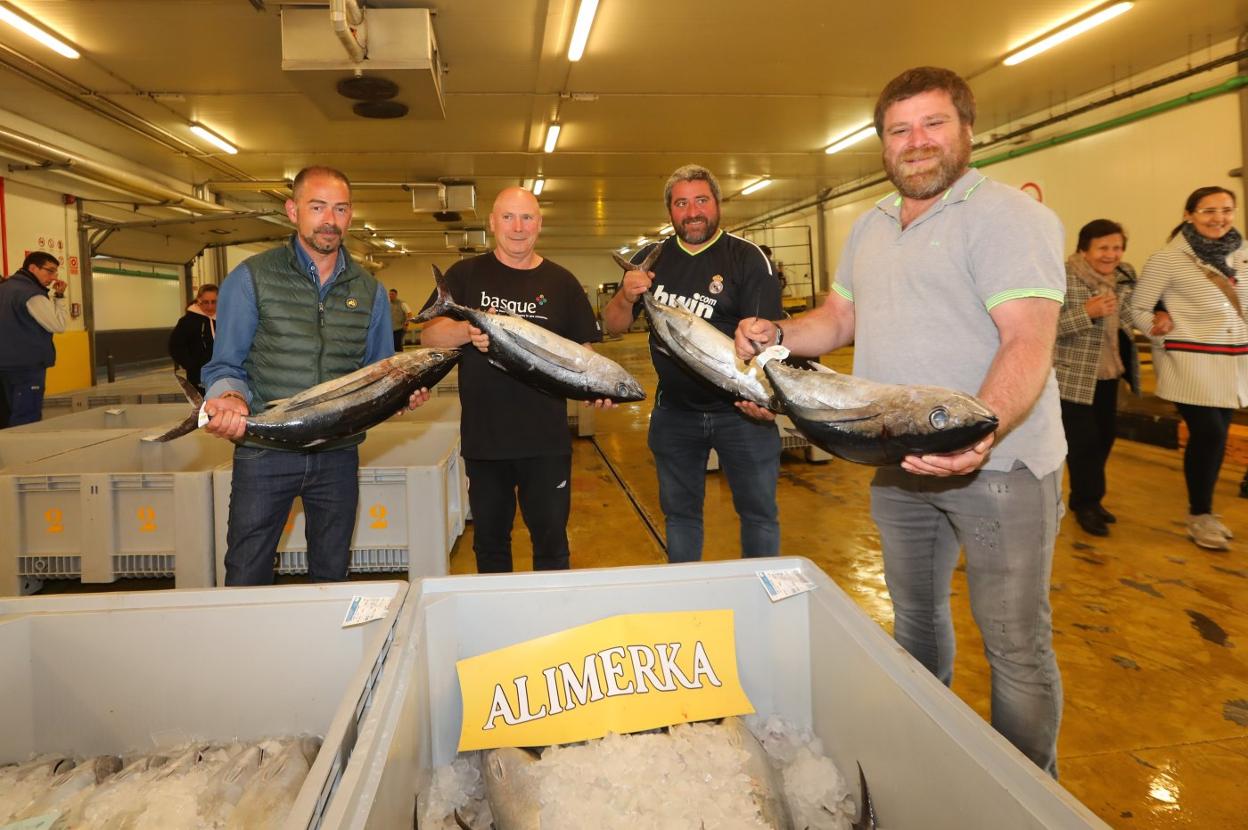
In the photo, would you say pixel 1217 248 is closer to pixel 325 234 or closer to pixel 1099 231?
pixel 1099 231

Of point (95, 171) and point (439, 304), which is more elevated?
point (95, 171)

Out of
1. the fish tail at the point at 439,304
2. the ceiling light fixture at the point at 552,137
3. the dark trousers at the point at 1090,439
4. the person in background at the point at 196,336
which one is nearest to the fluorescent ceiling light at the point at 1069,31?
the dark trousers at the point at 1090,439

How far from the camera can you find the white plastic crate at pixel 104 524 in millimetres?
3430

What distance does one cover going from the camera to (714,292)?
2.71m

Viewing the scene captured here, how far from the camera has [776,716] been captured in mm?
1459

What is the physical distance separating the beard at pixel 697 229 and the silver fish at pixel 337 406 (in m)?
1.18

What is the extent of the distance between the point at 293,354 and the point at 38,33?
707cm

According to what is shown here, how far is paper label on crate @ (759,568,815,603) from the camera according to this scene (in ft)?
4.83

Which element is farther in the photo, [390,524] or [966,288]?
[390,524]

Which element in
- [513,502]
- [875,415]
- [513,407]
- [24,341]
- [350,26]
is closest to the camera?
[875,415]

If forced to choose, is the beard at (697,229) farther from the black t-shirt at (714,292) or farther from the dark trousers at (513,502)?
the dark trousers at (513,502)

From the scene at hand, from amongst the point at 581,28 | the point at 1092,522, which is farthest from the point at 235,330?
the point at 581,28

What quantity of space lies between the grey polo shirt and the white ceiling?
596cm

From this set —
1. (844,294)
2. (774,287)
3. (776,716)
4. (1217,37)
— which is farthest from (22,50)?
(1217,37)
